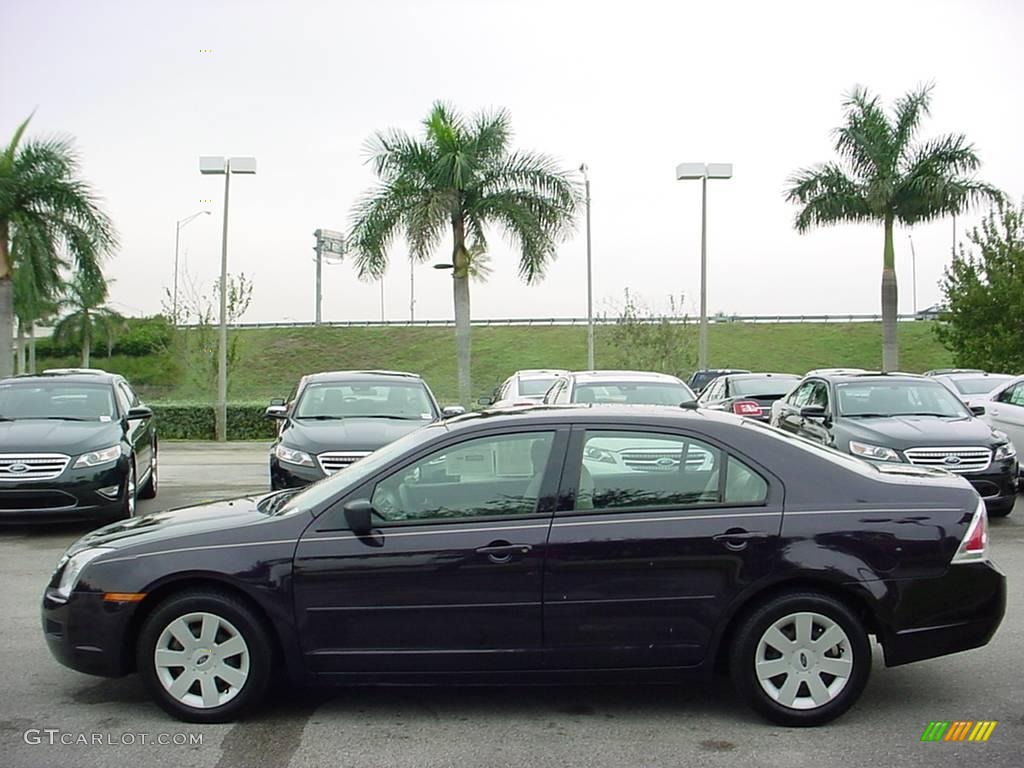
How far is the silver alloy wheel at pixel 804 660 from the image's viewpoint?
4.79 metres

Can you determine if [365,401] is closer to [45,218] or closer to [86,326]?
[45,218]

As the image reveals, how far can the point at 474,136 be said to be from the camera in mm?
24297

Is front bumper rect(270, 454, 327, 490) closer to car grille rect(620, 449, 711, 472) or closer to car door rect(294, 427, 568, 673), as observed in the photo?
car door rect(294, 427, 568, 673)

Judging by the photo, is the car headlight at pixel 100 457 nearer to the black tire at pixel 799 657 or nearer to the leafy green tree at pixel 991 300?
the black tire at pixel 799 657

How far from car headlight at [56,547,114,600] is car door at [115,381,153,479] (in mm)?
6173

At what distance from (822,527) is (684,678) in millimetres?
951

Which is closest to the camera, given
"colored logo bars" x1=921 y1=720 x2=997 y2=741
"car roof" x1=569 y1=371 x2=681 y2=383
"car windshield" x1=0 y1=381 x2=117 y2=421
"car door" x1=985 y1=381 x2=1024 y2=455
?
"colored logo bars" x1=921 y1=720 x2=997 y2=741

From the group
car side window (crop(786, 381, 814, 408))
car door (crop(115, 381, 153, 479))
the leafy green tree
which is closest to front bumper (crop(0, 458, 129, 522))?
car door (crop(115, 381, 153, 479))

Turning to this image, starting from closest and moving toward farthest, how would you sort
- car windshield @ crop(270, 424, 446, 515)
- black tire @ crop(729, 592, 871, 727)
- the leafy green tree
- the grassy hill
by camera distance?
1. black tire @ crop(729, 592, 871, 727)
2. car windshield @ crop(270, 424, 446, 515)
3. the leafy green tree
4. the grassy hill

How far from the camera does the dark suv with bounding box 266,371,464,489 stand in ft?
33.6

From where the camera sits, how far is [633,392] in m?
12.4

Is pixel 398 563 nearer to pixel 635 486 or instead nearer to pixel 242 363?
pixel 635 486

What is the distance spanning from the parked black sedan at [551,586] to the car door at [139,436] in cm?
668

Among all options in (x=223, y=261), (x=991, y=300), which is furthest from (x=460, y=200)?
(x=991, y=300)
